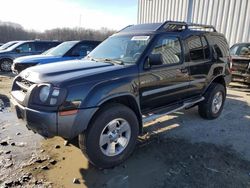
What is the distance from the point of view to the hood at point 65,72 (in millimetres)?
3254

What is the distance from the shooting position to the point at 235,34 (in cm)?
1248

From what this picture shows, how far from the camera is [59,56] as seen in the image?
8.79 m

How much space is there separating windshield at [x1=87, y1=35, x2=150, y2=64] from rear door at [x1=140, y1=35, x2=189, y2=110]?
0.77 ft

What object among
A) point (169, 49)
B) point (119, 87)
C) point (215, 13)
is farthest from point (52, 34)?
point (119, 87)

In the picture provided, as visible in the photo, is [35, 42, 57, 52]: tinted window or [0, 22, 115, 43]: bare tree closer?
[35, 42, 57, 52]: tinted window

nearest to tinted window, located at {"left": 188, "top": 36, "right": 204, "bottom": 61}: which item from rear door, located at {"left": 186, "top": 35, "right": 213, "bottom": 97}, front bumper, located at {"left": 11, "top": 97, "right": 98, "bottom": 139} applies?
rear door, located at {"left": 186, "top": 35, "right": 213, "bottom": 97}

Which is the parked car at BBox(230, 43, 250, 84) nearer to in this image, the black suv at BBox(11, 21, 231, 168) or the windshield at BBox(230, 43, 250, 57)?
the windshield at BBox(230, 43, 250, 57)

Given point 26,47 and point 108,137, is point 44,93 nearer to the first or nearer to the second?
point 108,137

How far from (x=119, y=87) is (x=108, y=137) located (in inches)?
28.2

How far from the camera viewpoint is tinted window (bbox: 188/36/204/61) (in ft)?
16.0

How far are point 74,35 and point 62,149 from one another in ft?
126

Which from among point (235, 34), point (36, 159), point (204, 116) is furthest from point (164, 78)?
point (235, 34)

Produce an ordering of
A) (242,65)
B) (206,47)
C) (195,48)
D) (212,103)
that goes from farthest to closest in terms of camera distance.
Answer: (242,65), (212,103), (206,47), (195,48)

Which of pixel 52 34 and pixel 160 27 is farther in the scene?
pixel 52 34
